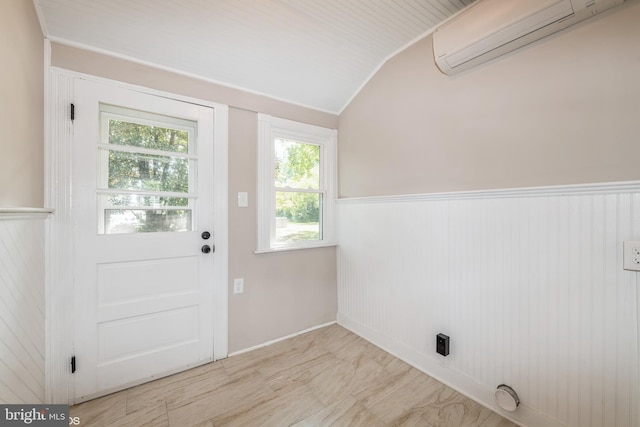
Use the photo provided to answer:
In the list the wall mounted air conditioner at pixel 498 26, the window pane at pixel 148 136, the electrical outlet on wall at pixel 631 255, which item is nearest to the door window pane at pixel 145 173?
the window pane at pixel 148 136

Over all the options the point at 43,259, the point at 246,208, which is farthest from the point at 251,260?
the point at 43,259

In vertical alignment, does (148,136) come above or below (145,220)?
above

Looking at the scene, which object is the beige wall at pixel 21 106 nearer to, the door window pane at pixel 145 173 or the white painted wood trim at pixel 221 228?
the door window pane at pixel 145 173

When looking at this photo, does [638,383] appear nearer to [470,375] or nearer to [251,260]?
[470,375]

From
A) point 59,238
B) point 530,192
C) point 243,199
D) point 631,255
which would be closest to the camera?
point 631,255

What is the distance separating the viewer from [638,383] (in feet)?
3.70

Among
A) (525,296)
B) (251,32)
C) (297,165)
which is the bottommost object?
(525,296)

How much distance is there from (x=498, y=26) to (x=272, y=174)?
1777 millimetres

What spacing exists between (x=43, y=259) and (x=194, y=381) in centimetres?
119

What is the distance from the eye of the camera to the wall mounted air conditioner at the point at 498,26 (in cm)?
122

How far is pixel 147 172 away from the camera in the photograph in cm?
180

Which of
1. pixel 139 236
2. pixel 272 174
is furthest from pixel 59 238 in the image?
pixel 272 174

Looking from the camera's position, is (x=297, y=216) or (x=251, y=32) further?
(x=297, y=216)

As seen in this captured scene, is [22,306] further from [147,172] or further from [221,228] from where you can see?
[221,228]
